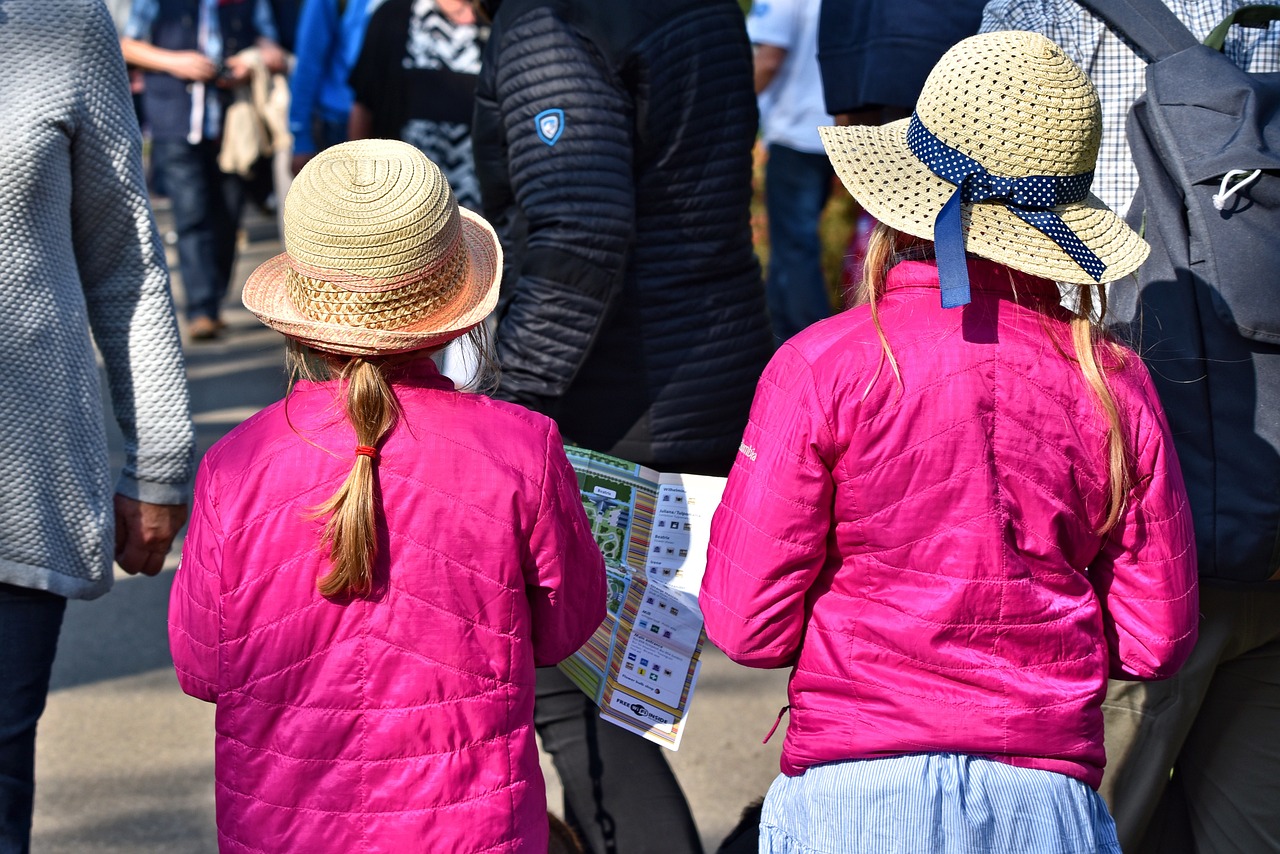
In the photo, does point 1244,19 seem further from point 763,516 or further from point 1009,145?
point 763,516

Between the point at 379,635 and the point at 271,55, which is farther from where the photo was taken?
the point at 271,55

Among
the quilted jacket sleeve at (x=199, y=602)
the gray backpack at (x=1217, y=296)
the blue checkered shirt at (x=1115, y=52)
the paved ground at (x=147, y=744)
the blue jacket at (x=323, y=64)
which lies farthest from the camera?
the blue jacket at (x=323, y=64)

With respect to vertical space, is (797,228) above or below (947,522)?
below

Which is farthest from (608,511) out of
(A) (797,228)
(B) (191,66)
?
(B) (191,66)

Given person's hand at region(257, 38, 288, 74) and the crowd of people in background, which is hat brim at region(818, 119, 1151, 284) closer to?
the crowd of people in background

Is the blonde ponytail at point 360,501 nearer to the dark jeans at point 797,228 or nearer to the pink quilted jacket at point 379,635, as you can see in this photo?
the pink quilted jacket at point 379,635

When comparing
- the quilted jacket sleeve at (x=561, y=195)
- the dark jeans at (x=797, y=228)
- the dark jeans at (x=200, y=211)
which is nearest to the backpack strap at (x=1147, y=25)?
the quilted jacket sleeve at (x=561, y=195)

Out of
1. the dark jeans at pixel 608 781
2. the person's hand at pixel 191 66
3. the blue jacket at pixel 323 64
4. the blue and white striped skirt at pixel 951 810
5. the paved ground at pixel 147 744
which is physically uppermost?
the blue and white striped skirt at pixel 951 810

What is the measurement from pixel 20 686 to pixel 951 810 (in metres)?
1.49

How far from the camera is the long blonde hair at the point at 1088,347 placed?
188 centimetres

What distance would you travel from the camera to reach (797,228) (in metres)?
6.36

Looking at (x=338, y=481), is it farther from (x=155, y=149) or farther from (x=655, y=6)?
(x=155, y=149)

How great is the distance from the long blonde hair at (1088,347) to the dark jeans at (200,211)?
6.44 meters

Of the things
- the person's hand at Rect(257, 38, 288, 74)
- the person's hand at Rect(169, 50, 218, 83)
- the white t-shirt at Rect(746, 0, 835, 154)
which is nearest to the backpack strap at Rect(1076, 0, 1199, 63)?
the white t-shirt at Rect(746, 0, 835, 154)
